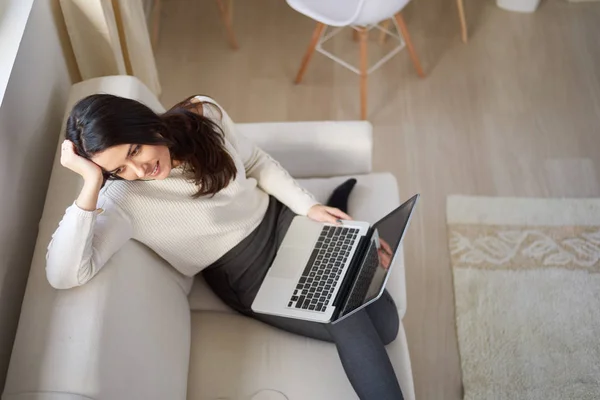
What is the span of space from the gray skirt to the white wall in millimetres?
437

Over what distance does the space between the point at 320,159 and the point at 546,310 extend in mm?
828

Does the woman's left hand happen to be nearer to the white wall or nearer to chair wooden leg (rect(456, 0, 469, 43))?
the white wall

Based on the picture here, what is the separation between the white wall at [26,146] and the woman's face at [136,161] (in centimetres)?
25

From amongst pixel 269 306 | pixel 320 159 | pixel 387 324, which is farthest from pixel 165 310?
pixel 320 159

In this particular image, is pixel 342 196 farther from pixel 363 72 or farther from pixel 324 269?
pixel 363 72

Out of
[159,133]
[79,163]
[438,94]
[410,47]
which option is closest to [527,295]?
[438,94]

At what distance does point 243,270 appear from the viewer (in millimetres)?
1691

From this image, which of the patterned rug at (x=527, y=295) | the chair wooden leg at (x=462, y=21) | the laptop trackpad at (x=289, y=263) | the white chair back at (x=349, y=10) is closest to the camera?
the laptop trackpad at (x=289, y=263)

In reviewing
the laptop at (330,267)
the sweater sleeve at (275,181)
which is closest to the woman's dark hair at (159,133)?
the sweater sleeve at (275,181)

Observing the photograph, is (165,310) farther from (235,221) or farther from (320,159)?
(320,159)

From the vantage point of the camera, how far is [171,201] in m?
1.51

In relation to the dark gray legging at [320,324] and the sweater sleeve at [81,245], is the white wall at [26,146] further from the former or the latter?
the dark gray legging at [320,324]

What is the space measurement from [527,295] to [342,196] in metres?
0.71

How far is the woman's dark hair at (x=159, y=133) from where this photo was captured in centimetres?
129
